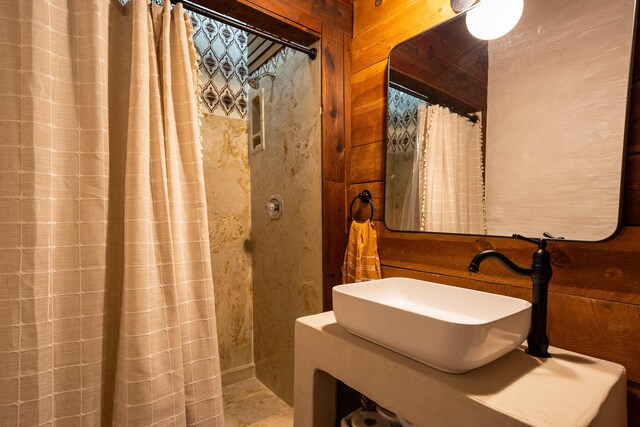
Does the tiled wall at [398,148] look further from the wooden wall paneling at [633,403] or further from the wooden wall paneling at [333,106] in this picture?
the wooden wall paneling at [633,403]

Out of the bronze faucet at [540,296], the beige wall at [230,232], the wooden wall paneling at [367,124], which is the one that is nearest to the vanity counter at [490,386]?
the bronze faucet at [540,296]

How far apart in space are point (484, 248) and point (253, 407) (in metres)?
1.64

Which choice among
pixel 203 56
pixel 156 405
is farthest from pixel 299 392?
pixel 203 56

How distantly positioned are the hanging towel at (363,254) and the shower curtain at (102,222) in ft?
2.07

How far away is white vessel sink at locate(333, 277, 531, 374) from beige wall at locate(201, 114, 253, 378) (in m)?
1.30

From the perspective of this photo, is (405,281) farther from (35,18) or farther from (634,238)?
(35,18)

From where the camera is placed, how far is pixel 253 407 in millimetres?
1807

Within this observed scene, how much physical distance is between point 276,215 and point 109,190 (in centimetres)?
93

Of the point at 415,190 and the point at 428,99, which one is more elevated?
the point at 428,99

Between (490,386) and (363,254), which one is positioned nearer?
(490,386)

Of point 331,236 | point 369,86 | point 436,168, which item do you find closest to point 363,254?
point 331,236

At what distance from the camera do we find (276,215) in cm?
184

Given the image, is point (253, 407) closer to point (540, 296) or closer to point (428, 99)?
point (540, 296)

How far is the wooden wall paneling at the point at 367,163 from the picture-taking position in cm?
138
